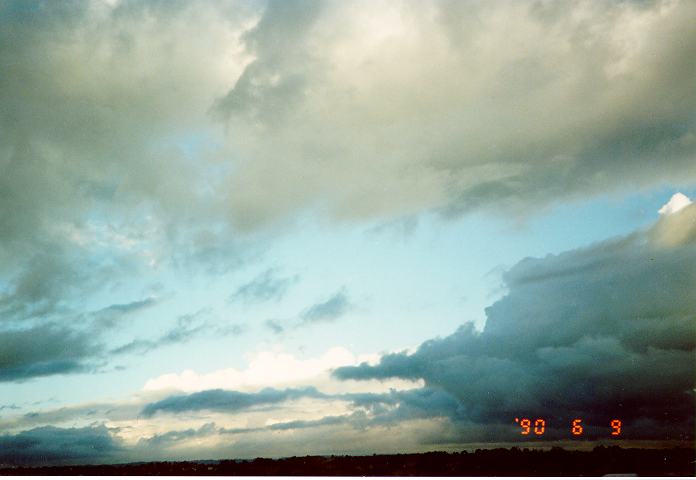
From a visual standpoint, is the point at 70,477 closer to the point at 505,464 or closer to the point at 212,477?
the point at 212,477

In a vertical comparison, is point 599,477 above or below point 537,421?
below

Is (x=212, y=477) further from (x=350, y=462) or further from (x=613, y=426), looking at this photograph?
(x=613, y=426)

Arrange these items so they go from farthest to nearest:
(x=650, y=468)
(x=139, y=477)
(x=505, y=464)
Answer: (x=505, y=464) → (x=650, y=468) → (x=139, y=477)

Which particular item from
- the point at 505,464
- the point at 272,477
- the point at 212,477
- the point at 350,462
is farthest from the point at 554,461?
the point at 212,477

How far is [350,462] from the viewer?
29.8 m

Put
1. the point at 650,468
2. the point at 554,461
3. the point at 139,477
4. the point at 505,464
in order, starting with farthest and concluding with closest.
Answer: the point at 505,464 < the point at 554,461 < the point at 650,468 < the point at 139,477

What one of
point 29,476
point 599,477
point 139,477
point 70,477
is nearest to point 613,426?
point 599,477

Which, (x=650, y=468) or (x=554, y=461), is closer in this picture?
(x=650, y=468)

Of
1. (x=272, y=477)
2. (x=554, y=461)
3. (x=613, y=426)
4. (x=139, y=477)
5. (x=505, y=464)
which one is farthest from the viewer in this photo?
(x=505, y=464)

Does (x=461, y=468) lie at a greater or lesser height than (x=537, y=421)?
lesser

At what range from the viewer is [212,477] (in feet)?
74.2

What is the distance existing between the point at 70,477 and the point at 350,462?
13832 millimetres

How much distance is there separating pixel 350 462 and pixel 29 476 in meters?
15.5

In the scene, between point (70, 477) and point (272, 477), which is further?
point (70, 477)
